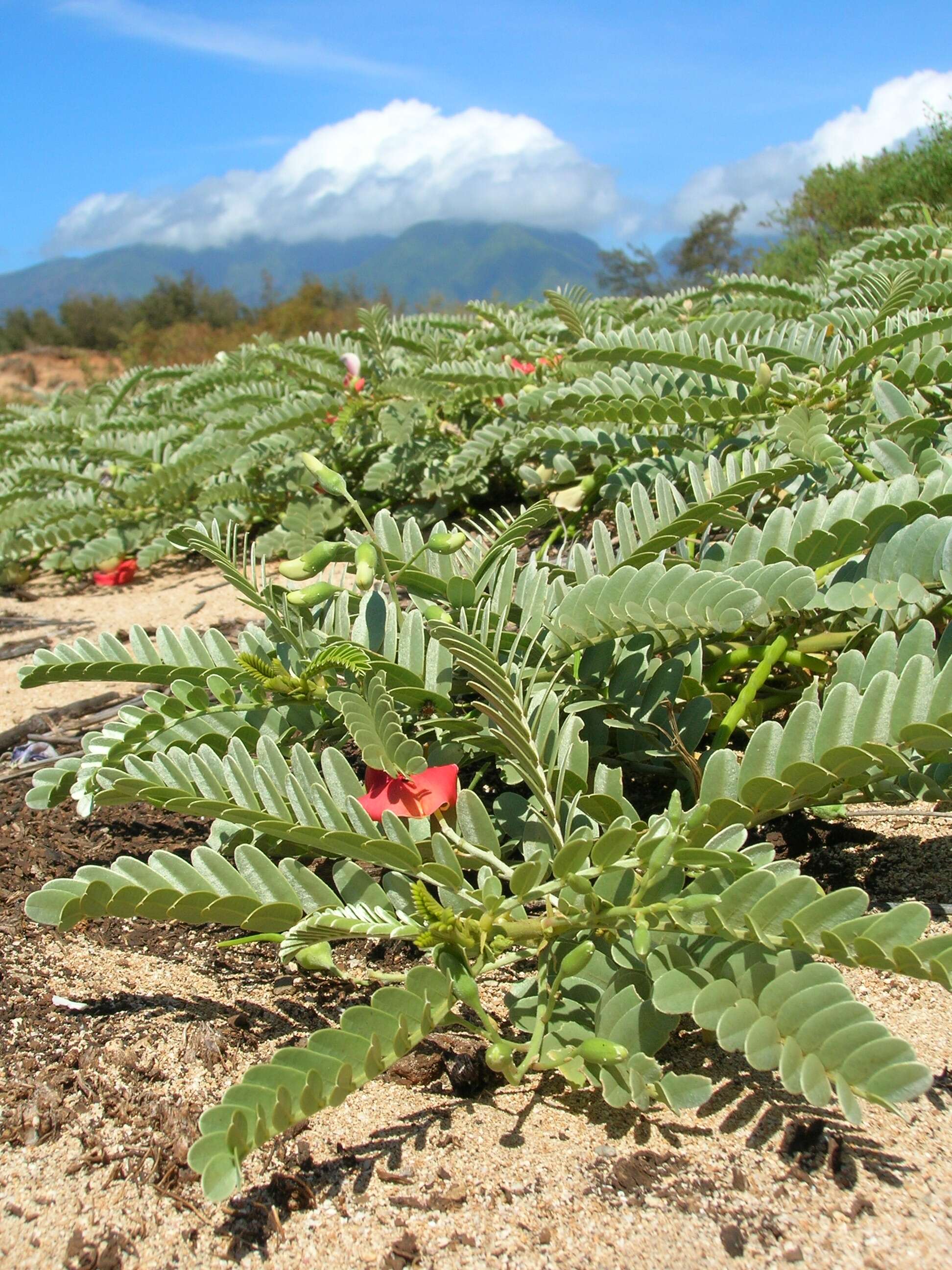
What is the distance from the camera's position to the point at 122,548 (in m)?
3.37

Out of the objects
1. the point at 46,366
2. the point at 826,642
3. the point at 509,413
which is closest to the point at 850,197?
the point at 509,413

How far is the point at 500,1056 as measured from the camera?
2.76 feet

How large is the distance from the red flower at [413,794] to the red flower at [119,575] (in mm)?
2564

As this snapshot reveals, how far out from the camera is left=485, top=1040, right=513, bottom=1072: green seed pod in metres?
0.84

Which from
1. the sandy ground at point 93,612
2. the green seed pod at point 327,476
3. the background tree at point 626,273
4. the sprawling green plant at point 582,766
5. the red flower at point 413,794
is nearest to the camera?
the sprawling green plant at point 582,766

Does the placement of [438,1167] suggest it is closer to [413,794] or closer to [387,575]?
[413,794]

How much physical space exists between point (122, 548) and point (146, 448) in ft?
1.28

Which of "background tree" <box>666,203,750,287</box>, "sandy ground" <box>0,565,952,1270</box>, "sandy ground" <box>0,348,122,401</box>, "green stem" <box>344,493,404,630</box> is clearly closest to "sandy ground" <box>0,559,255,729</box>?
"green stem" <box>344,493,404,630</box>

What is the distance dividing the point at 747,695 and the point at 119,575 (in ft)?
8.72

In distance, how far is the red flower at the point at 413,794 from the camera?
3.35 feet

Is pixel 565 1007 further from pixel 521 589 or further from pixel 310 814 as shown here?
pixel 521 589

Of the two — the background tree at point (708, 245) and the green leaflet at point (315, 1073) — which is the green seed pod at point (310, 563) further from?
the background tree at point (708, 245)

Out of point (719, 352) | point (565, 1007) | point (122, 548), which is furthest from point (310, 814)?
point (122, 548)

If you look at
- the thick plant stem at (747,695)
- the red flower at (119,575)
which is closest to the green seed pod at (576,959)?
the thick plant stem at (747,695)
